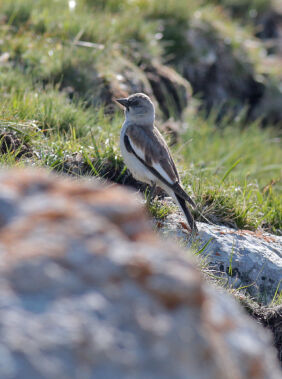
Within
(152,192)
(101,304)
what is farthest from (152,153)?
(101,304)

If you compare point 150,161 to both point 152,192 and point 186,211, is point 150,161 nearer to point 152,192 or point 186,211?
point 152,192

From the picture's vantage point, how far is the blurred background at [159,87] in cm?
496

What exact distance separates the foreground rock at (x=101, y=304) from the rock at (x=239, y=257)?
227 centimetres

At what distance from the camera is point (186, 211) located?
4.41 meters

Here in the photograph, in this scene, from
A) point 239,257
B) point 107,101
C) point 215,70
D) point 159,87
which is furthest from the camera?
point 215,70

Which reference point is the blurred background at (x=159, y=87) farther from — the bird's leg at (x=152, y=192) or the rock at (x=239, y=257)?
the rock at (x=239, y=257)

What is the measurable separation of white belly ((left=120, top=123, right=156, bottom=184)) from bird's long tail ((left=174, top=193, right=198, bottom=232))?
314 mm

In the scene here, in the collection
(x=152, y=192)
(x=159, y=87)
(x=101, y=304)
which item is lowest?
(x=159, y=87)

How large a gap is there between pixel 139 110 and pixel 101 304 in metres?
3.78

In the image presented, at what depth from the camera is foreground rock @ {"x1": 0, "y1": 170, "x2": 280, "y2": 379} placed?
1.46 metres

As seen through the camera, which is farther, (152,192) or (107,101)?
(107,101)

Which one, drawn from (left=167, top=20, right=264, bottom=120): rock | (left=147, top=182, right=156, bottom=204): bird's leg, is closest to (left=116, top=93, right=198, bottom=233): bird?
(left=147, top=182, right=156, bottom=204): bird's leg

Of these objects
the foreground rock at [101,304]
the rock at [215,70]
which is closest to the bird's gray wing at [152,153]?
the foreground rock at [101,304]

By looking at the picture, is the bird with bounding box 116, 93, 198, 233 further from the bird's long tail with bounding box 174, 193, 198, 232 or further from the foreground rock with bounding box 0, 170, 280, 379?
the foreground rock with bounding box 0, 170, 280, 379
